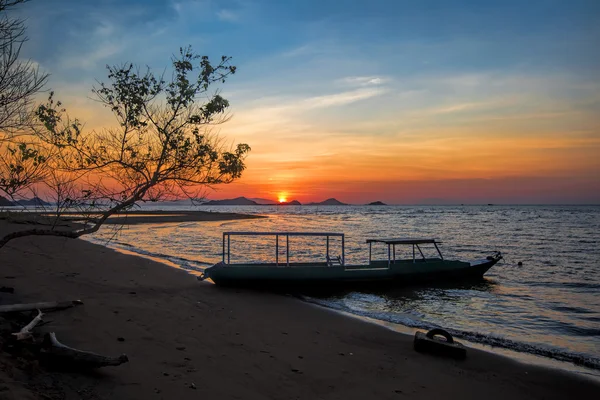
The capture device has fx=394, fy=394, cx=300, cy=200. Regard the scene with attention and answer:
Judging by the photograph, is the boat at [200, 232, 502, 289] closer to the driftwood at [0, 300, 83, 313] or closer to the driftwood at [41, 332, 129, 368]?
the driftwood at [0, 300, 83, 313]

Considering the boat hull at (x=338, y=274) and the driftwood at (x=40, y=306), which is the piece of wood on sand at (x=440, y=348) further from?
the driftwood at (x=40, y=306)

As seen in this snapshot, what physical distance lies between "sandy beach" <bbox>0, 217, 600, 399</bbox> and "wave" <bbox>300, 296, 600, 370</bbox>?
1.43 meters

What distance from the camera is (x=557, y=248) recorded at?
3419 cm

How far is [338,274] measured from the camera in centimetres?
1598

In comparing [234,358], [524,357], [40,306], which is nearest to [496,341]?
[524,357]

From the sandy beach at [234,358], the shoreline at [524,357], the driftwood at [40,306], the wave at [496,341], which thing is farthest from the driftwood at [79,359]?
the wave at [496,341]

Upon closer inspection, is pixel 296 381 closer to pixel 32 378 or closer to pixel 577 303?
pixel 32 378

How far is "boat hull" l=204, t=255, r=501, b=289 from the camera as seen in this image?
14.7 metres

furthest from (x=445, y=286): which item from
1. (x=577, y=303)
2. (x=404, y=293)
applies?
(x=577, y=303)

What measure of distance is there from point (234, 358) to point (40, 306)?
419 centimetres

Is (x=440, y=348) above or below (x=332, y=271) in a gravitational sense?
below

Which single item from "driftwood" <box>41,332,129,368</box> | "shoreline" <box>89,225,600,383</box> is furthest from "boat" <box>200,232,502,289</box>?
"driftwood" <box>41,332,129,368</box>

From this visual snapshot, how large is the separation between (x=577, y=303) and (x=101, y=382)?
17.2m

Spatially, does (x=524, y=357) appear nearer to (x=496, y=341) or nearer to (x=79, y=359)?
(x=496, y=341)
